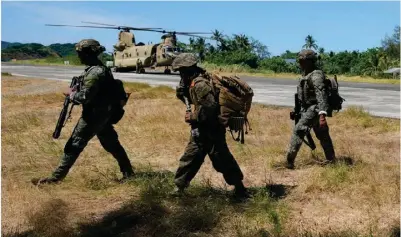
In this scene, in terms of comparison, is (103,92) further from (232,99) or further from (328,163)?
(328,163)

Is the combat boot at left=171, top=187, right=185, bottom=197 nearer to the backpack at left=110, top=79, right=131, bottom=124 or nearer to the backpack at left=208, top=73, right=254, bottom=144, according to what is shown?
the backpack at left=208, top=73, right=254, bottom=144

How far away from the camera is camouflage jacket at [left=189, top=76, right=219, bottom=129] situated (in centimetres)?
477

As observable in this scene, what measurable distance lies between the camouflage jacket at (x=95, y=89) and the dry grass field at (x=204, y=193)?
41.1 inches

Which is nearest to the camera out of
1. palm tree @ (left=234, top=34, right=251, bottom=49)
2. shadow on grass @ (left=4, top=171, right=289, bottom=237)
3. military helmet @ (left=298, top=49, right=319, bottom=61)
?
shadow on grass @ (left=4, top=171, right=289, bottom=237)

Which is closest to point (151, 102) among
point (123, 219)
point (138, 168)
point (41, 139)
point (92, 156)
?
point (41, 139)

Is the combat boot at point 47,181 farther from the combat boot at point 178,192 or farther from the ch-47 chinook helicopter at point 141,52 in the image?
the ch-47 chinook helicopter at point 141,52

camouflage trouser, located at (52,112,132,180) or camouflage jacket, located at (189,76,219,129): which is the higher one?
camouflage jacket, located at (189,76,219,129)

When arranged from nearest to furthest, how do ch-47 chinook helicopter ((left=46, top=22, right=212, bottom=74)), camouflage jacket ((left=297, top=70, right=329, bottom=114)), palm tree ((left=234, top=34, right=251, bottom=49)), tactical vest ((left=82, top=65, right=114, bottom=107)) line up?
tactical vest ((left=82, top=65, right=114, bottom=107)), camouflage jacket ((left=297, top=70, right=329, bottom=114)), ch-47 chinook helicopter ((left=46, top=22, right=212, bottom=74)), palm tree ((left=234, top=34, right=251, bottom=49))

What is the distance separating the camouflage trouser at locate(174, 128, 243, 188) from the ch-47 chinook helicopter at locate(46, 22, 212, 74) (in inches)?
932

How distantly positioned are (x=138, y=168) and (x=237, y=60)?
53806 mm

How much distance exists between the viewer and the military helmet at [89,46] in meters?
5.57

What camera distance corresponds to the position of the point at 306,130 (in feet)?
20.9

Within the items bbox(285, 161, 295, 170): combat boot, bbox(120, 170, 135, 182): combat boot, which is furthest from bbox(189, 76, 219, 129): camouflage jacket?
bbox(285, 161, 295, 170): combat boot

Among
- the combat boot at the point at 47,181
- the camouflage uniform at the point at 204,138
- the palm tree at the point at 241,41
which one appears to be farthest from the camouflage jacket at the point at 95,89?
→ the palm tree at the point at 241,41
